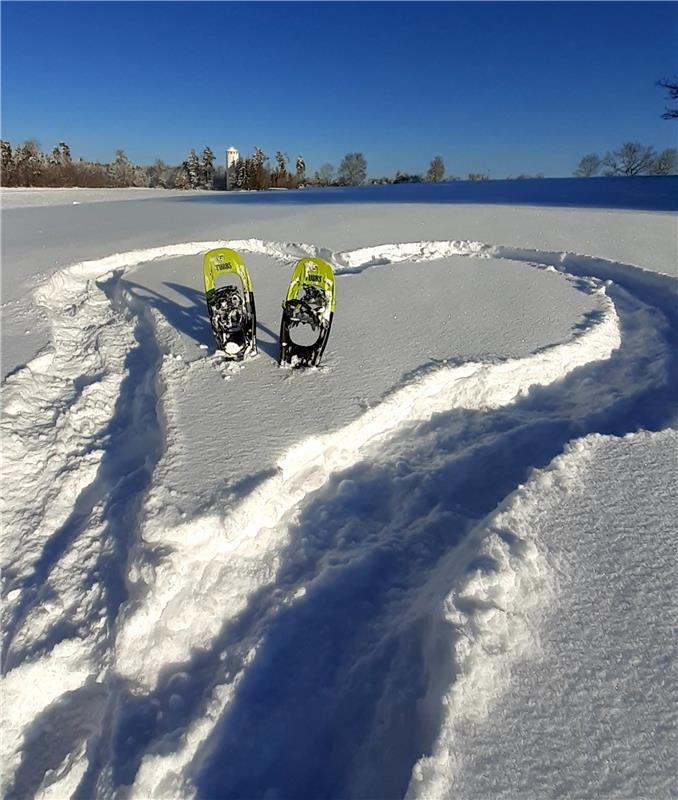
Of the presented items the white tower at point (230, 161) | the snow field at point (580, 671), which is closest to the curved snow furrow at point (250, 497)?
the snow field at point (580, 671)

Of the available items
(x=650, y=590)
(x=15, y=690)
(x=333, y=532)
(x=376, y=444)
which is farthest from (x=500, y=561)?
(x=15, y=690)

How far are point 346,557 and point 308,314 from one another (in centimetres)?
Result: 218

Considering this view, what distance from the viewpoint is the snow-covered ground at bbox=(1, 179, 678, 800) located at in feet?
6.50

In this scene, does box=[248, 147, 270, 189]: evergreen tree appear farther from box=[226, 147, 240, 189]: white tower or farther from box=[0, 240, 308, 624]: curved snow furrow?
box=[0, 240, 308, 624]: curved snow furrow

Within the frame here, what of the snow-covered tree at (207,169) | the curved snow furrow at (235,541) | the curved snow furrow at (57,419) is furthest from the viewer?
the snow-covered tree at (207,169)

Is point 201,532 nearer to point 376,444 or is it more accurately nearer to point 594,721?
point 376,444

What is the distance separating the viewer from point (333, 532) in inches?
122

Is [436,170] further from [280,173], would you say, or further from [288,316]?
[288,316]

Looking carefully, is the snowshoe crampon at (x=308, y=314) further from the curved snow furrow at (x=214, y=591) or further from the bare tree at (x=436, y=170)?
the bare tree at (x=436, y=170)

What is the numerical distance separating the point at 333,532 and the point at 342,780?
129 cm

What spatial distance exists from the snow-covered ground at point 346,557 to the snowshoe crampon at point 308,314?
0.53 feet

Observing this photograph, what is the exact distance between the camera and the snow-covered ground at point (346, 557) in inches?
78.0

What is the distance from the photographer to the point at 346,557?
2.93 meters

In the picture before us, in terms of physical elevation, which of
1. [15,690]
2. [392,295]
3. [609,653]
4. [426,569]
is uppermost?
[392,295]
